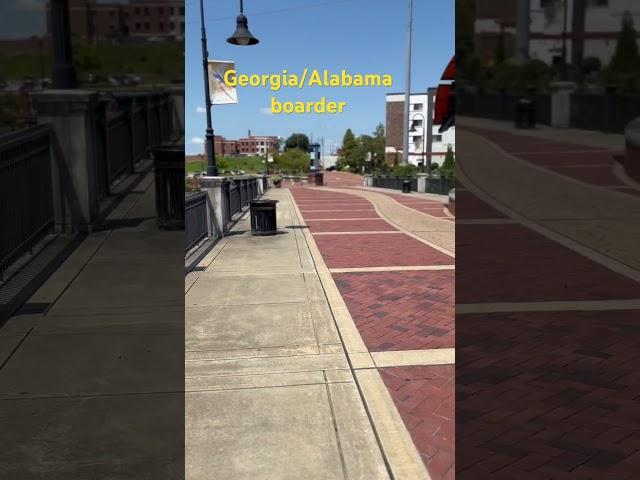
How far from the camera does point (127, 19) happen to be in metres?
1.04

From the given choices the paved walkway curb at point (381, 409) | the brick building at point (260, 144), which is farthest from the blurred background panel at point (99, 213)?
the brick building at point (260, 144)

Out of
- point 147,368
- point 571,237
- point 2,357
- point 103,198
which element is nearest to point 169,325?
point 147,368

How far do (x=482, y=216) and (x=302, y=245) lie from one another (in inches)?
335

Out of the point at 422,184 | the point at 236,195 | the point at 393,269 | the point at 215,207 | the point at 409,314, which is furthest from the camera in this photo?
the point at 422,184

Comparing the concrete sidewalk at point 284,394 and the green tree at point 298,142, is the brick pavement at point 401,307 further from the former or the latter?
the green tree at point 298,142

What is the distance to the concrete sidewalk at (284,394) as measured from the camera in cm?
277

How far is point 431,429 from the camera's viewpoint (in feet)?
10.2

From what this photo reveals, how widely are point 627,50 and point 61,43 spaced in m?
1.03

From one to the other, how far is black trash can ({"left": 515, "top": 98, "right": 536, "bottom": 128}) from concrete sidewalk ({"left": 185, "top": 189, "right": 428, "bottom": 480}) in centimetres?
184

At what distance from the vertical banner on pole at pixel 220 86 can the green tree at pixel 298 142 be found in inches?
2822

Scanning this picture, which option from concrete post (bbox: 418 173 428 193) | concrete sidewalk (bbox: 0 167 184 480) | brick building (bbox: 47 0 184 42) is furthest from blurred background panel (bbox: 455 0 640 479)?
concrete post (bbox: 418 173 428 193)

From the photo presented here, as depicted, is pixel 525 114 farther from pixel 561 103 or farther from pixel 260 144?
pixel 260 144

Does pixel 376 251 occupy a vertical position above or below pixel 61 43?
below

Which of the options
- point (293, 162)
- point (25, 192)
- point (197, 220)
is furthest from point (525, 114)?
point (293, 162)
